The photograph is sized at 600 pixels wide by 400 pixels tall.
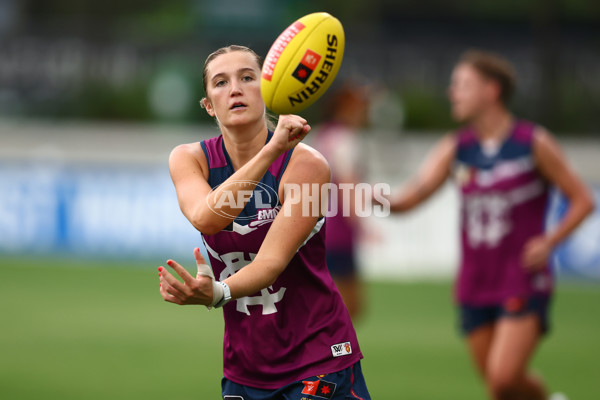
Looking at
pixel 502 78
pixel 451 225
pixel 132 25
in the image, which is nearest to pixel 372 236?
pixel 451 225

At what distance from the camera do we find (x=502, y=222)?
6699 mm

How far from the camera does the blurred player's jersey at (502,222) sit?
21.7 feet

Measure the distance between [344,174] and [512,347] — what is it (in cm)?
310

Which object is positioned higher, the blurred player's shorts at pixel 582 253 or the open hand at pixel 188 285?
the blurred player's shorts at pixel 582 253

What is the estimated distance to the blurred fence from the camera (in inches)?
569

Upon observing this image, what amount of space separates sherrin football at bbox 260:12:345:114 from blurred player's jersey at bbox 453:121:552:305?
10.3 ft

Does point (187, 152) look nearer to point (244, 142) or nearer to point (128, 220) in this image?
point (244, 142)

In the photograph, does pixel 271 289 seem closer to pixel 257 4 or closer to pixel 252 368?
pixel 252 368

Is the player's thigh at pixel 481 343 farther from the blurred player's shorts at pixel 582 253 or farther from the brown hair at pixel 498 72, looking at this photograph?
the blurred player's shorts at pixel 582 253

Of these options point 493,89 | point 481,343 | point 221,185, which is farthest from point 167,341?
point 221,185

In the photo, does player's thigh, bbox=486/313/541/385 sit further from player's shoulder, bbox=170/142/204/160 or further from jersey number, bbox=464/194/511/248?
player's shoulder, bbox=170/142/204/160

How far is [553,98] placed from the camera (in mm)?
18344

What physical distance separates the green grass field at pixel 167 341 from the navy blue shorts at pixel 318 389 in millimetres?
3779

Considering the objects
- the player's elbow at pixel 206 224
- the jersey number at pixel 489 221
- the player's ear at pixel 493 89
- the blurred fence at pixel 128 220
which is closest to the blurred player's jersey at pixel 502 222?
the jersey number at pixel 489 221
